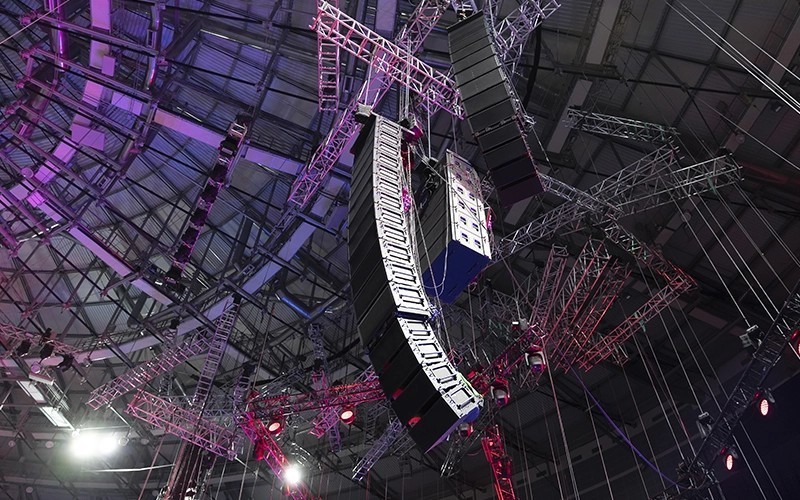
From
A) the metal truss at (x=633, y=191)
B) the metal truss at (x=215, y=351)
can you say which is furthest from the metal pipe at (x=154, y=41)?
the metal truss at (x=633, y=191)

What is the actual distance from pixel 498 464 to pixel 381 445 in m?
4.38

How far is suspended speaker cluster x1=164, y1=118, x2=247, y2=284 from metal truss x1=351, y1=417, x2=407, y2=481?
8.77 meters

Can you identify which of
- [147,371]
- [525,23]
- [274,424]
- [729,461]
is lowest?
[147,371]

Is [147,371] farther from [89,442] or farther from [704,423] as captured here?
[704,423]

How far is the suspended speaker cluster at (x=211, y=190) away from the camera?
14.2 meters

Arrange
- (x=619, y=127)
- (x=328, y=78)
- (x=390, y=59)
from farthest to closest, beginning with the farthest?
(x=619, y=127)
(x=328, y=78)
(x=390, y=59)

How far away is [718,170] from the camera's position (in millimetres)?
13500

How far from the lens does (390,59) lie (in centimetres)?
1098

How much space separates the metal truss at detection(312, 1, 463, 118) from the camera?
1041 centimetres

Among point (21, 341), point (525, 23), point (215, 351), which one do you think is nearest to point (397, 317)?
point (525, 23)

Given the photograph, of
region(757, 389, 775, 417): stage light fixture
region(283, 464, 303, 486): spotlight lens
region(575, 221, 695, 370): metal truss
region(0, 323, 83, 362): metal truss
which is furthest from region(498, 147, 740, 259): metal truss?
region(0, 323, 83, 362): metal truss

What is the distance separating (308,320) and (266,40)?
9856mm

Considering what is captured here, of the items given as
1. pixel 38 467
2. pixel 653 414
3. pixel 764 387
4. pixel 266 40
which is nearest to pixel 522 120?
pixel 764 387

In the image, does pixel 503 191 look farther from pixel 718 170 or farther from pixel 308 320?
pixel 308 320
